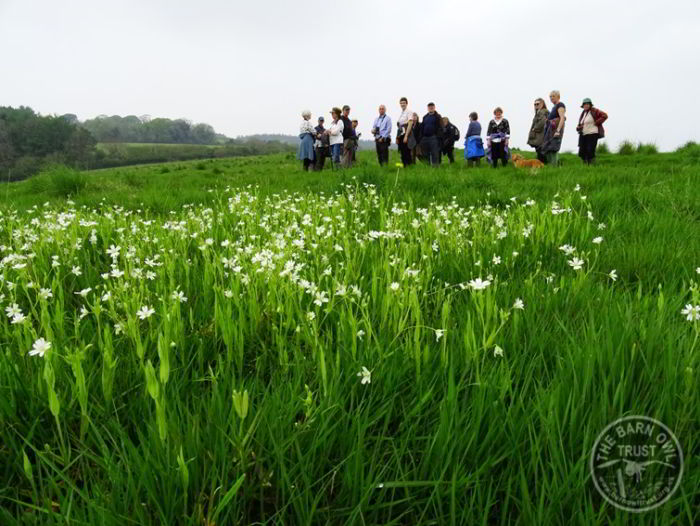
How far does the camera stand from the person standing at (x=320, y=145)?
16594 mm

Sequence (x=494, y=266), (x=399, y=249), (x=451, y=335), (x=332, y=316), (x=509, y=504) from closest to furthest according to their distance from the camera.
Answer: (x=509, y=504)
(x=451, y=335)
(x=332, y=316)
(x=494, y=266)
(x=399, y=249)

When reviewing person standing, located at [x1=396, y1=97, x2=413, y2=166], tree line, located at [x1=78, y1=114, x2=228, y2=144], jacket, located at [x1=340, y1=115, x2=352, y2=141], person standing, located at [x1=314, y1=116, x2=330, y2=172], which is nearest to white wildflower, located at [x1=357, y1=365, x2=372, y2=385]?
person standing, located at [x1=396, y1=97, x2=413, y2=166]

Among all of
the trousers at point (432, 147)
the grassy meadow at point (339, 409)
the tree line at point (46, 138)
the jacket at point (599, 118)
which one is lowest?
the grassy meadow at point (339, 409)

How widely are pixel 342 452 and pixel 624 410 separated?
99 centimetres

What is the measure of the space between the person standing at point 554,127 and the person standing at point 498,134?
1699mm

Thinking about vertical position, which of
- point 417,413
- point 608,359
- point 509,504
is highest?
point 608,359

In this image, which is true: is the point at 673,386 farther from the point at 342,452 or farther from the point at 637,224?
the point at 637,224

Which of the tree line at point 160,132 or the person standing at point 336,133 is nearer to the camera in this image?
the person standing at point 336,133

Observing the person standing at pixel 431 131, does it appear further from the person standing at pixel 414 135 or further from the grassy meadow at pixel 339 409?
the grassy meadow at pixel 339 409

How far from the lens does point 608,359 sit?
62.6 inches

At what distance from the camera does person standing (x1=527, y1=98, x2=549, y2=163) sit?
1393 centimetres

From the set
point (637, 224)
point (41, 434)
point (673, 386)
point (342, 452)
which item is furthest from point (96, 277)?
point (637, 224)

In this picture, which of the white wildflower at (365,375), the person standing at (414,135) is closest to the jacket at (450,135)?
the person standing at (414,135)

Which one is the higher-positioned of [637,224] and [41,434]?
[637,224]
